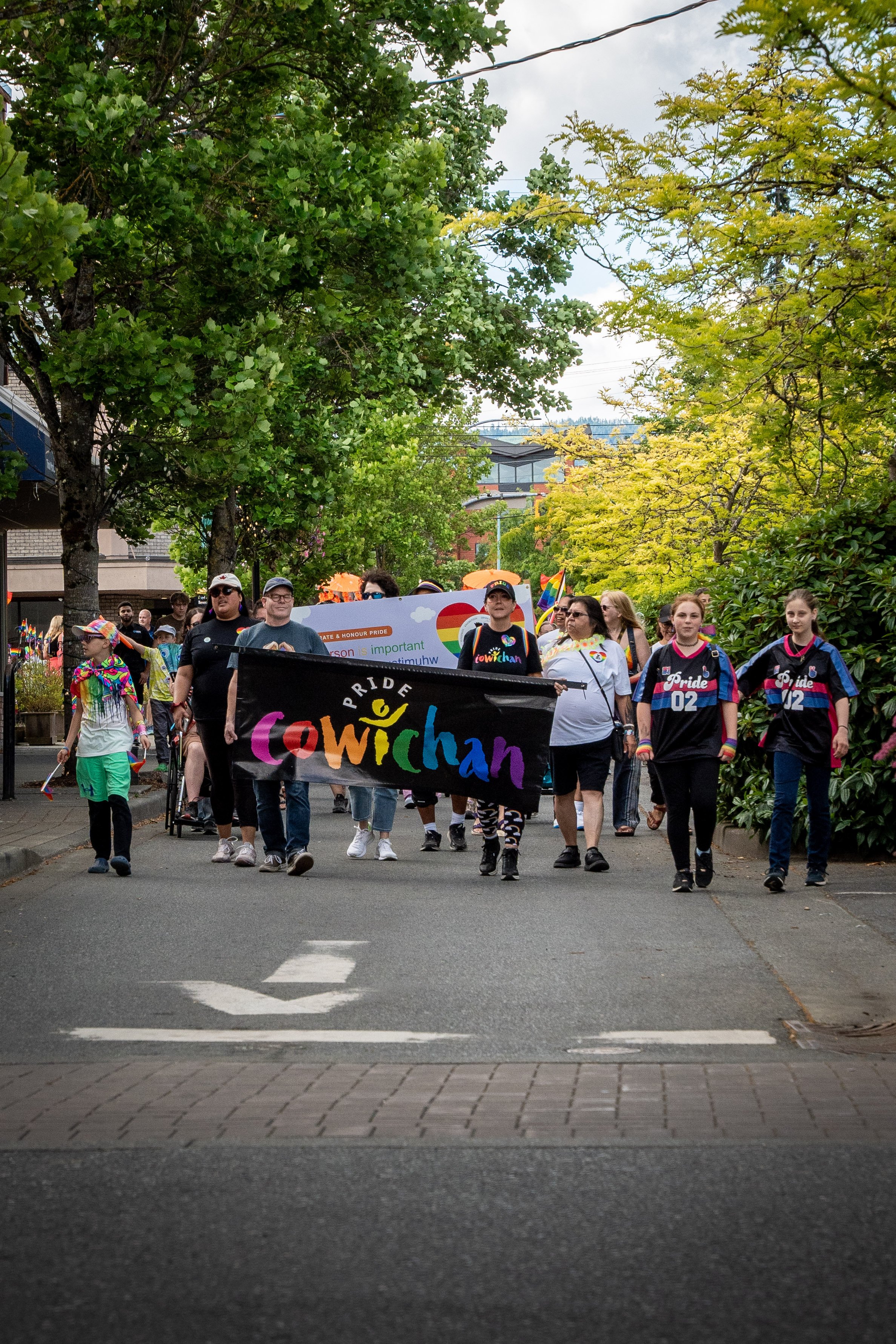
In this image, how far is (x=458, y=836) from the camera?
1270 cm

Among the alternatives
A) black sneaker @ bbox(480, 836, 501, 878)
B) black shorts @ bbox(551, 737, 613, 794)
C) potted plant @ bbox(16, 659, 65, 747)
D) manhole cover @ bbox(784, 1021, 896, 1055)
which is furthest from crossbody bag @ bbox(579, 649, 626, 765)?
potted plant @ bbox(16, 659, 65, 747)

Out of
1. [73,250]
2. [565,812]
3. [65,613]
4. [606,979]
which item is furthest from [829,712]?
[65,613]

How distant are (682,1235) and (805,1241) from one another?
0.97ft

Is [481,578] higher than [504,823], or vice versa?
[481,578]

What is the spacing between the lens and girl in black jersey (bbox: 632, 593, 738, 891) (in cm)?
1016

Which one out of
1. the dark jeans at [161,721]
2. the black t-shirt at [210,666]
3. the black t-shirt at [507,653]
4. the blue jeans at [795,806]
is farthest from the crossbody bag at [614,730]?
the dark jeans at [161,721]

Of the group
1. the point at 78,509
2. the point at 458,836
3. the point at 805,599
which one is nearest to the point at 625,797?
the point at 458,836

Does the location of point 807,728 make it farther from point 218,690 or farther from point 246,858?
point 218,690

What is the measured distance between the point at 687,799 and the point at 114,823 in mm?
3876

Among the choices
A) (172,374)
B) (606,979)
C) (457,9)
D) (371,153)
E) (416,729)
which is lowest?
(606,979)

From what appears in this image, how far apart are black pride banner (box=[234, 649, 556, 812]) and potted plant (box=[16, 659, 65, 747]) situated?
1570 centimetres

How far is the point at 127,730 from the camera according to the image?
11125 millimetres

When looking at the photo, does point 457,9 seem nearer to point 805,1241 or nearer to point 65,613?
point 65,613

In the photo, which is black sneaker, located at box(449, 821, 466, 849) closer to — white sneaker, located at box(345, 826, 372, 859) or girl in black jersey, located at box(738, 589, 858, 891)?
white sneaker, located at box(345, 826, 372, 859)
